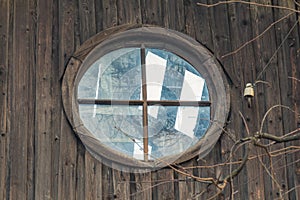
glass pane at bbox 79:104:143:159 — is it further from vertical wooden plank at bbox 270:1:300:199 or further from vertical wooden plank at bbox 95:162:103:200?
vertical wooden plank at bbox 270:1:300:199

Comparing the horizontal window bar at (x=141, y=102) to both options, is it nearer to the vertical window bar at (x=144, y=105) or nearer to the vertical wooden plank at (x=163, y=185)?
the vertical window bar at (x=144, y=105)

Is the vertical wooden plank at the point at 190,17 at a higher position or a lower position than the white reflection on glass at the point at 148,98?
higher

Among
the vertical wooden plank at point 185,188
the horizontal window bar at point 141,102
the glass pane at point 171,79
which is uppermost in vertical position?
the glass pane at point 171,79

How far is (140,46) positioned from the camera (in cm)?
573

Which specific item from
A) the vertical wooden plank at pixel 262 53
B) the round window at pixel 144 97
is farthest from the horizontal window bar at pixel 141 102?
the vertical wooden plank at pixel 262 53

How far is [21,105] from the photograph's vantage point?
17.5ft

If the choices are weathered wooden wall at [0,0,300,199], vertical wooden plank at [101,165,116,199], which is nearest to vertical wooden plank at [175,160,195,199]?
weathered wooden wall at [0,0,300,199]

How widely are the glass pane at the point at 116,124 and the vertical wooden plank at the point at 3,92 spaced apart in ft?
1.57

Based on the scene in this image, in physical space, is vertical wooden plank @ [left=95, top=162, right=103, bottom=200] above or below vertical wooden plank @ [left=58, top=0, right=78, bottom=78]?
below

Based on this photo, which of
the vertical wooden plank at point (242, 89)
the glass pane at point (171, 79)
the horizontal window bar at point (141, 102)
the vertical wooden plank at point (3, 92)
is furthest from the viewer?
the glass pane at point (171, 79)

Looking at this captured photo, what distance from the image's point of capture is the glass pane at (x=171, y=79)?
18.5ft

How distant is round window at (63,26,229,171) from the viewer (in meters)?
5.43

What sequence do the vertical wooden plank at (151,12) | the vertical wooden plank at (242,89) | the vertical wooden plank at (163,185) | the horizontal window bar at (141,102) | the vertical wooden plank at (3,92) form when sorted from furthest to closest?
1. the vertical wooden plank at (151,12)
2. the horizontal window bar at (141,102)
3. the vertical wooden plank at (242,89)
4. the vertical wooden plank at (163,185)
5. the vertical wooden plank at (3,92)

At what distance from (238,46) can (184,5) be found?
0.44 m
